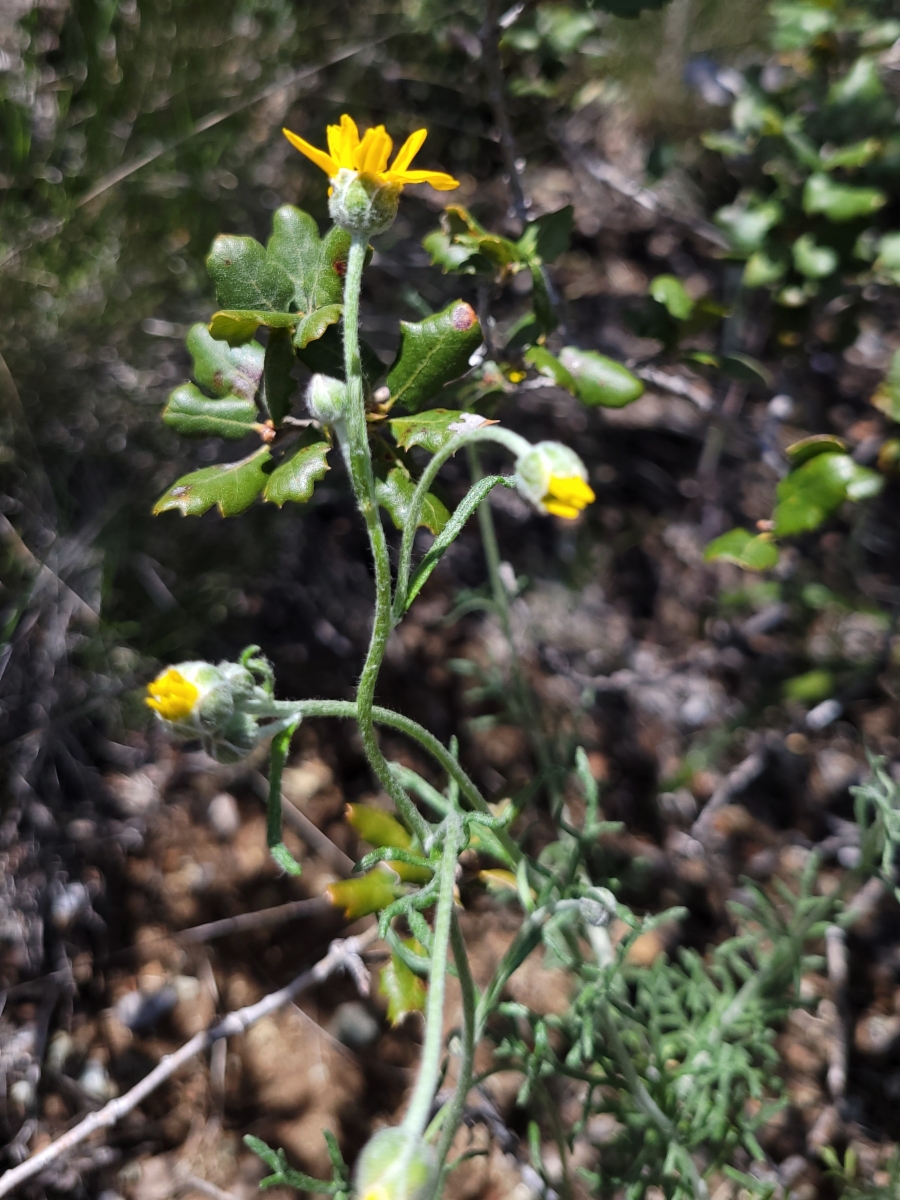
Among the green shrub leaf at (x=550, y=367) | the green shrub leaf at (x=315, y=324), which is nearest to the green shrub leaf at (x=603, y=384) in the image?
the green shrub leaf at (x=550, y=367)

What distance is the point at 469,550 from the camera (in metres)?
2.91

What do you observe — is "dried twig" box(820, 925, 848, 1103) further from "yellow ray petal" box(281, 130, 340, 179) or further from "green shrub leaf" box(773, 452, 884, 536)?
"yellow ray petal" box(281, 130, 340, 179)

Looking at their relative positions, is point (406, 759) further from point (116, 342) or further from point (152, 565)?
point (116, 342)

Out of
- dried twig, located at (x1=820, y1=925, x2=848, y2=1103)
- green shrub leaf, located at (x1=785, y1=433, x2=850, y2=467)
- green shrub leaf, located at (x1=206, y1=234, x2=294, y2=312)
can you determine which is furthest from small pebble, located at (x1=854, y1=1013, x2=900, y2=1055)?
green shrub leaf, located at (x1=206, y1=234, x2=294, y2=312)

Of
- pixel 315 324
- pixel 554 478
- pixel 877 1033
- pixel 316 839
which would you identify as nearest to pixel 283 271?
pixel 315 324

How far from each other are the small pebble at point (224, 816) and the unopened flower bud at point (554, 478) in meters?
1.81

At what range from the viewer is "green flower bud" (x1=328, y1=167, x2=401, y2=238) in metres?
1.17

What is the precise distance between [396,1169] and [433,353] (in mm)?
1055

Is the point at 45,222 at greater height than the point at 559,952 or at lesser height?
greater

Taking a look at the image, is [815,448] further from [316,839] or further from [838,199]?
[316,839]

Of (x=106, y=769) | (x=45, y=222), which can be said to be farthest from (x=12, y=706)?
(x=45, y=222)

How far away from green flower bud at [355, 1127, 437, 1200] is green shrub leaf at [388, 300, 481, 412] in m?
0.97

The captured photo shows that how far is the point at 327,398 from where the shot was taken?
1149 mm

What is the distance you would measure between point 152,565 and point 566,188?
6.79 ft
